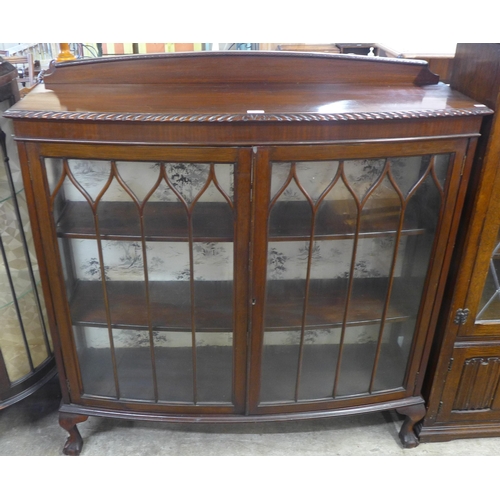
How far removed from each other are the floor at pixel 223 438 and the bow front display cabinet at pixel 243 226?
10 centimetres

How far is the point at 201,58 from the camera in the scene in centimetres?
100

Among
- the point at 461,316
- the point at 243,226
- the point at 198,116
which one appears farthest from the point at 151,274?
the point at 461,316

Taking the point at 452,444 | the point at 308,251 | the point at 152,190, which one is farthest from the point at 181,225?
the point at 452,444

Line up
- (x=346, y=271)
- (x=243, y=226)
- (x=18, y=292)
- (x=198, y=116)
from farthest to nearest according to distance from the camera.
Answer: (x=18, y=292)
(x=346, y=271)
(x=243, y=226)
(x=198, y=116)

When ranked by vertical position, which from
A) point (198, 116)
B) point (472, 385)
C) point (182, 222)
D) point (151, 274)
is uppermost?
point (198, 116)

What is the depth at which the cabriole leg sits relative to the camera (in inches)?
45.6

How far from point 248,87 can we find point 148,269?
1.44 feet

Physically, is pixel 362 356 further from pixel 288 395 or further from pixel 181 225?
pixel 181 225

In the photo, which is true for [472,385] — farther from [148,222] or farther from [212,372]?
→ [148,222]

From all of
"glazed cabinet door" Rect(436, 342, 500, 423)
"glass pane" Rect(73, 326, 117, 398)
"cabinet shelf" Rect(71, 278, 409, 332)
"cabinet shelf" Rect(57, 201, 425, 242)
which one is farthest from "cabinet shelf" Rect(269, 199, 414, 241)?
"glass pane" Rect(73, 326, 117, 398)

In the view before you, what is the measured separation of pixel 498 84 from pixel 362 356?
2.13ft

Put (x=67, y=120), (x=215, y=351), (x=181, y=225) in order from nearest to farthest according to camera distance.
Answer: (x=67, y=120) → (x=181, y=225) → (x=215, y=351)

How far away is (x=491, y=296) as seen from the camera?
1076mm

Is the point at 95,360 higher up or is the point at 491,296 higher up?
the point at 491,296
